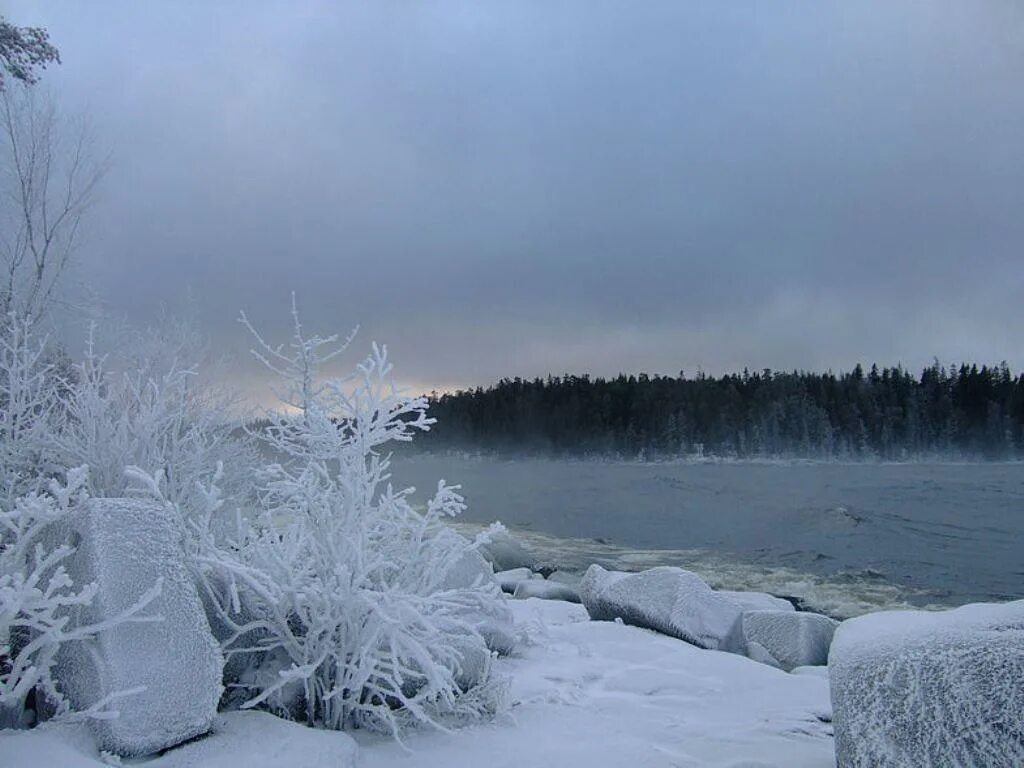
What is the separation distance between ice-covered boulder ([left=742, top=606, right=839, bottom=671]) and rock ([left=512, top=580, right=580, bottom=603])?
2747mm

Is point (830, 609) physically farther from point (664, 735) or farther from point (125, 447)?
point (125, 447)

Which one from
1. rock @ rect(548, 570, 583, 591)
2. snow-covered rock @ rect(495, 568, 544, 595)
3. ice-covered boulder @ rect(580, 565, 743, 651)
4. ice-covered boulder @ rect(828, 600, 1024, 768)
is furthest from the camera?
rock @ rect(548, 570, 583, 591)

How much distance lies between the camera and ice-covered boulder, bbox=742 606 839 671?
698cm

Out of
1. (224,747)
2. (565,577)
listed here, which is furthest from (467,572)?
(565,577)

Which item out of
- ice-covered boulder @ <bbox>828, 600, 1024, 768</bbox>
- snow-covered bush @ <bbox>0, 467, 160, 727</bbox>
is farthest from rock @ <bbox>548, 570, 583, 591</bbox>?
snow-covered bush @ <bbox>0, 467, 160, 727</bbox>

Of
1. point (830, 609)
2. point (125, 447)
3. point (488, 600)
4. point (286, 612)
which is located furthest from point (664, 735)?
point (830, 609)

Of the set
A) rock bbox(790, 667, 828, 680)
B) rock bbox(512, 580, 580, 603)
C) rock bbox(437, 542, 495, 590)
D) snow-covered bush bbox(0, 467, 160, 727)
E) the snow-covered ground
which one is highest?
snow-covered bush bbox(0, 467, 160, 727)

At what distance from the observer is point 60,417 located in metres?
7.69

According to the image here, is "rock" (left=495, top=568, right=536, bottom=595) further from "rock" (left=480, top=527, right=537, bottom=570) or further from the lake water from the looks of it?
the lake water

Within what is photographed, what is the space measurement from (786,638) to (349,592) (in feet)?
16.7

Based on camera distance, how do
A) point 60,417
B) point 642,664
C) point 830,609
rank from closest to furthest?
point 642,664, point 60,417, point 830,609

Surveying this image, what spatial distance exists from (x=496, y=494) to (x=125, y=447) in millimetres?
29883

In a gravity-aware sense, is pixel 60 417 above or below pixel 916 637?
above

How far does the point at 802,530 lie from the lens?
21203 mm
